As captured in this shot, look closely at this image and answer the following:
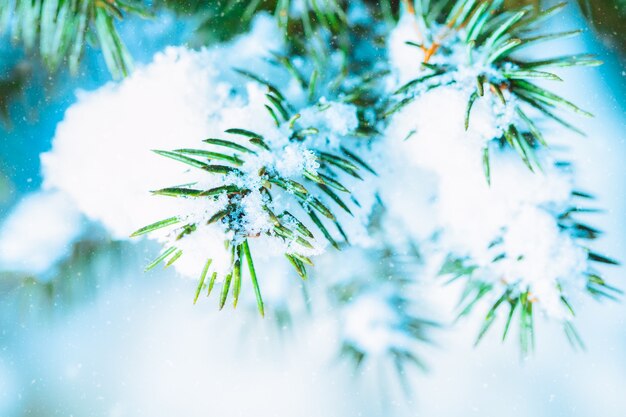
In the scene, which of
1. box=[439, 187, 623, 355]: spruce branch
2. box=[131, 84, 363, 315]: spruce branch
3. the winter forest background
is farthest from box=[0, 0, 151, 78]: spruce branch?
box=[439, 187, 623, 355]: spruce branch

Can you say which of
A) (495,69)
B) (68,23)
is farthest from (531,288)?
(68,23)

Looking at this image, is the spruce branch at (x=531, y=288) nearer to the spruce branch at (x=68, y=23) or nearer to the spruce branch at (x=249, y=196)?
the spruce branch at (x=249, y=196)

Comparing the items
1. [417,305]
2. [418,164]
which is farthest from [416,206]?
[417,305]

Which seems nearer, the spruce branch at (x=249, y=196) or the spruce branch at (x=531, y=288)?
the spruce branch at (x=249, y=196)

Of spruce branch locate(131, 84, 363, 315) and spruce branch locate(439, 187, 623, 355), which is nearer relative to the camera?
spruce branch locate(131, 84, 363, 315)

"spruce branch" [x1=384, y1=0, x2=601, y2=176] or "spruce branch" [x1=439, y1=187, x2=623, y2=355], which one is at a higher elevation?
"spruce branch" [x1=384, y1=0, x2=601, y2=176]

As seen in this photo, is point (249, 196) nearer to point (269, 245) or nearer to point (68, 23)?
point (269, 245)

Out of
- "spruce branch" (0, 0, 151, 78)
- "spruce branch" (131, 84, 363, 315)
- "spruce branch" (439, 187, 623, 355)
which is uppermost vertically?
"spruce branch" (0, 0, 151, 78)

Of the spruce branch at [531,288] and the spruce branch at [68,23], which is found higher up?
the spruce branch at [68,23]

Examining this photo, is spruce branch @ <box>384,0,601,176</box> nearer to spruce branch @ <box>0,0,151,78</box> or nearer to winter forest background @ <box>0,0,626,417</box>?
winter forest background @ <box>0,0,626,417</box>

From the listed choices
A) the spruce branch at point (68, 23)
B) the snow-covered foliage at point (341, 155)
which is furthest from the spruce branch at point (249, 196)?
the spruce branch at point (68, 23)
